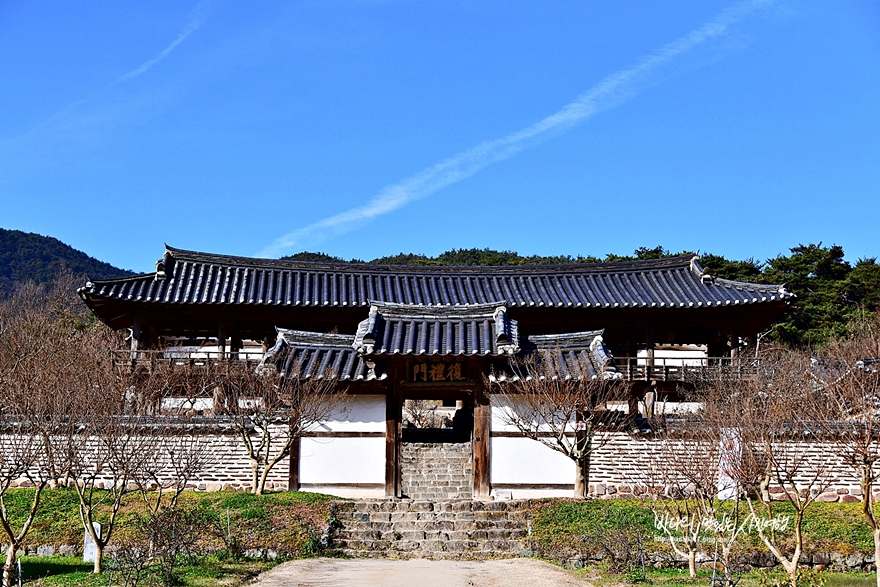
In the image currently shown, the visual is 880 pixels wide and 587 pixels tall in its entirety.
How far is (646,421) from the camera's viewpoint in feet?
59.6

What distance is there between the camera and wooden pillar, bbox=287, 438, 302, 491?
58.3ft

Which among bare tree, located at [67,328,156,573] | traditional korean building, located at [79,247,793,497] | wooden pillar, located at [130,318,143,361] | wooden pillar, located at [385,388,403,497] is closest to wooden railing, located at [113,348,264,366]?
traditional korean building, located at [79,247,793,497]

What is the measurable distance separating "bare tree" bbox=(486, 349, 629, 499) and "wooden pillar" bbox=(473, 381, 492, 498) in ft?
1.00

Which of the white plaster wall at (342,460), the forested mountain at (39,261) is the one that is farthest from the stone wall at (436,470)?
the forested mountain at (39,261)

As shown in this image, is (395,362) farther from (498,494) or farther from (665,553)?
(665,553)

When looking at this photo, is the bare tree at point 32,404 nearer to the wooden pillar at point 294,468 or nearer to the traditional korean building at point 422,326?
the traditional korean building at point 422,326

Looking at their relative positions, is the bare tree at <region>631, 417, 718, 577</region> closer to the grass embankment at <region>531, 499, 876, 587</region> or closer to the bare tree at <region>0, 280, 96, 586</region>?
the grass embankment at <region>531, 499, 876, 587</region>

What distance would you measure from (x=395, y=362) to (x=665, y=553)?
7.12 metres

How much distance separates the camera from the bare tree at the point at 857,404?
32.5 ft

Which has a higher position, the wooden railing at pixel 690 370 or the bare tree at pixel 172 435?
the wooden railing at pixel 690 370

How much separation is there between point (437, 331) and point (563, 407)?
11.3 feet

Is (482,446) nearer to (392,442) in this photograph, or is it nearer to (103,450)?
(392,442)

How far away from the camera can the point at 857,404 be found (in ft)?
38.5

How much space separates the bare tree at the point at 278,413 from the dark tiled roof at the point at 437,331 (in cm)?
122
